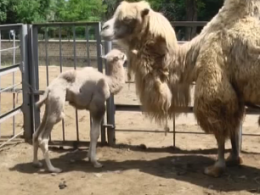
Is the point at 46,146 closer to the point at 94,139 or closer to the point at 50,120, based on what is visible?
the point at 50,120

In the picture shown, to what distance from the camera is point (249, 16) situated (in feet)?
17.4

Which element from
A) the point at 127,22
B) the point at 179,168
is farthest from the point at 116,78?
the point at 179,168

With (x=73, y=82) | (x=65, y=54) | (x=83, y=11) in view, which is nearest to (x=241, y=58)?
(x=73, y=82)

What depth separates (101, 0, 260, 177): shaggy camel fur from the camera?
5152 mm

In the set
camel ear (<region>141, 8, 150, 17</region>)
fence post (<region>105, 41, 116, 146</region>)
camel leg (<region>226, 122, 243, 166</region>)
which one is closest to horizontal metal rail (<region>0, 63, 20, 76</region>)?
fence post (<region>105, 41, 116, 146</region>)

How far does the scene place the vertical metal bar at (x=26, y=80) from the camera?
679 centimetres

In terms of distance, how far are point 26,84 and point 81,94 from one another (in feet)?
4.87

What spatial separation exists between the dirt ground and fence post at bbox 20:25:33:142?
0.77ft

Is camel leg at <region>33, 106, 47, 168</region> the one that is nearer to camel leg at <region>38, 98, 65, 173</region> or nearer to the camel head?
camel leg at <region>38, 98, 65, 173</region>

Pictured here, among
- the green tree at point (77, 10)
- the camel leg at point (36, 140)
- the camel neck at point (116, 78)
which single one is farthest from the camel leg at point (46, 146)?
the green tree at point (77, 10)

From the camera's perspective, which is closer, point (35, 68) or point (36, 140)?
point (36, 140)

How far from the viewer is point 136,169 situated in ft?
18.9

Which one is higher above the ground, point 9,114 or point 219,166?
point 9,114

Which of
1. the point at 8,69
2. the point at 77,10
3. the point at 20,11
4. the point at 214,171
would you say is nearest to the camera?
the point at 214,171
